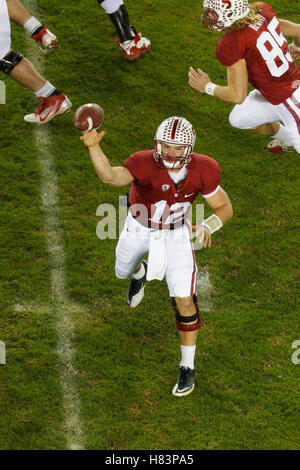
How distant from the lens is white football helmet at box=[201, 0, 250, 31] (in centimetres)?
514

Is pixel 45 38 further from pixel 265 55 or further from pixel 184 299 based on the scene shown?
pixel 184 299

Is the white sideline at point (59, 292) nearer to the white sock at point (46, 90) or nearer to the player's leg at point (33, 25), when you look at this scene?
the white sock at point (46, 90)

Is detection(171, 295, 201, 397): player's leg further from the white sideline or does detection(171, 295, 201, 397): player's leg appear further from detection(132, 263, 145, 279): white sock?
the white sideline

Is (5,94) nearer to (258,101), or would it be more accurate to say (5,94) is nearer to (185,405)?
(258,101)

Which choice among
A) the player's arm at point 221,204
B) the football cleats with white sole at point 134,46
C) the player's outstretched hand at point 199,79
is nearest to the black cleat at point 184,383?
the player's arm at point 221,204

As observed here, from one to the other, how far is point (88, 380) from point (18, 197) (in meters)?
1.94

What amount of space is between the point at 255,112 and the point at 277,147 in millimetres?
750

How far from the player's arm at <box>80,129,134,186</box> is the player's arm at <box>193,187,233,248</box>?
565 mm

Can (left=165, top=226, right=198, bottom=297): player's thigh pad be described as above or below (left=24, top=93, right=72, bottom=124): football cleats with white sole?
below

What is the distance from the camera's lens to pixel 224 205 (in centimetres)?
479

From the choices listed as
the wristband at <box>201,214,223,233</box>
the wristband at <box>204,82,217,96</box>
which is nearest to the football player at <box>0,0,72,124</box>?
the wristband at <box>204,82,217,96</box>

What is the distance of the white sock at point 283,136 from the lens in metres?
6.33

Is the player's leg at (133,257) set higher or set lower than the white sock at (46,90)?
lower

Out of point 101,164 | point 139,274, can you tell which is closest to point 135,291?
point 139,274
